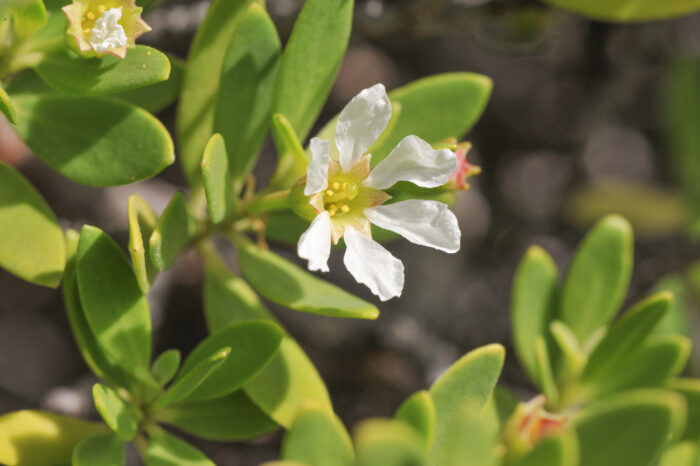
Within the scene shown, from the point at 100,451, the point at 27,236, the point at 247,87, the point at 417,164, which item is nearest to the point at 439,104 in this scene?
the point at 417,164

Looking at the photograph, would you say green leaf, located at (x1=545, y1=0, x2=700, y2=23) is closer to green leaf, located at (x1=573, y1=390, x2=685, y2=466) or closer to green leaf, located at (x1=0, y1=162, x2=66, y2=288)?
green leaf, located at (x1=573, y1=390, x2=685, y2=466)


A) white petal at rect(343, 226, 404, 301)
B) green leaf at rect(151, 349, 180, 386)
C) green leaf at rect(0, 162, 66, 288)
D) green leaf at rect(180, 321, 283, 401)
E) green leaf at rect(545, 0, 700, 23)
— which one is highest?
green leaf at rect(545, 0, 700, 23)

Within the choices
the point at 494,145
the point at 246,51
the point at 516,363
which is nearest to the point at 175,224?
the point at 246,51

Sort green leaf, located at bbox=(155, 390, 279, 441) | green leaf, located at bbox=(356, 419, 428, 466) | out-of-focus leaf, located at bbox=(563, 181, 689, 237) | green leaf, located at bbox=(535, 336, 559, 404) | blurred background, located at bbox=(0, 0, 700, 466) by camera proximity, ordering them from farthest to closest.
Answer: out-of-focus leaf, located at bbox=(563, 181, 689, 237) → blurred background, located at bbox=(0, 0, 700, 466) → green leaf, located at bbox=(535, 336, 559, 404) → green leaf, located at bbox=(155, 390, 279, 441) → green leaf, located at bbox=(356, 419, 428, 466)

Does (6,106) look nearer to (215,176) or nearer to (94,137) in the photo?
(94,137)

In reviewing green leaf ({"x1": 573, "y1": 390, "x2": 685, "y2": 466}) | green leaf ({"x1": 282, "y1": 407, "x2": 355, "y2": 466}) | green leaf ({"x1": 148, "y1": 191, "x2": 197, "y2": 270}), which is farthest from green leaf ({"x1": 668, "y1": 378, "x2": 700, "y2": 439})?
green leaf ({"x1": 148, "y1": 191, "x2": 197, "y2": 270})

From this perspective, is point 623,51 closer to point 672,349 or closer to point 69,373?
point 672,349

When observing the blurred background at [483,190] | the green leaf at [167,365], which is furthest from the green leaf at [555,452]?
the blurred background at [483,190]

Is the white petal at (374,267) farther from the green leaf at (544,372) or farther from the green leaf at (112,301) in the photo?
the green leaf at (544,372)
